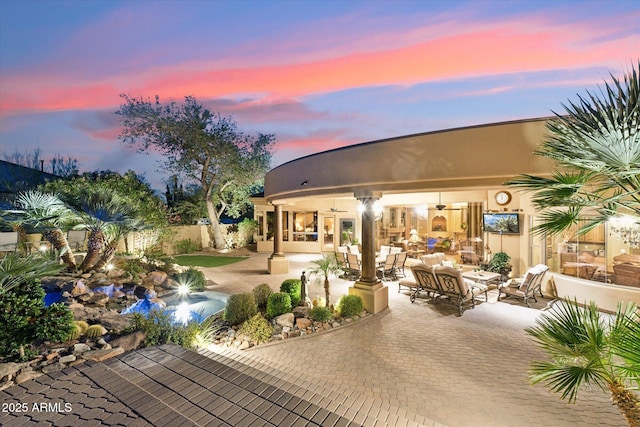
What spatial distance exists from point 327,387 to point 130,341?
354cm

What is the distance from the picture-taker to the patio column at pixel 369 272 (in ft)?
27.2

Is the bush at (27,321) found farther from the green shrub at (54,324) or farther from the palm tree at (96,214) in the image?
the palm tree at (96,214)

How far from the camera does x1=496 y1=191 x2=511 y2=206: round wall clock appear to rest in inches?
462

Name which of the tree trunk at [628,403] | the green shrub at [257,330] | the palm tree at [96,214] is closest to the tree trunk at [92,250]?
the palm tree at [96,214]

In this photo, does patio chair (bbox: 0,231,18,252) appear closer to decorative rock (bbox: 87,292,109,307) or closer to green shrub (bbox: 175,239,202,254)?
decorative rock (bbox: 87,292,109,307)

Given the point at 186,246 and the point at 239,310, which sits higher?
the point at 186,246

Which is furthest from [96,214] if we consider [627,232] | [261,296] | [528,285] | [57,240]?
[627,232]

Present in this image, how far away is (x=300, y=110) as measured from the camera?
29422 mm

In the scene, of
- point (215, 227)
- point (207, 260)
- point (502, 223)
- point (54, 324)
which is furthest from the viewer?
point (215, 227)

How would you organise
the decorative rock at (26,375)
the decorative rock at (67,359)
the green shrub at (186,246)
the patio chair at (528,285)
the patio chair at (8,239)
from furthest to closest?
the green shrub at (186,246)
the patio chair at (8,239)
the patio chair at (528,285)
the decorative rock at (67,359)
the decorative rock at (26,375)

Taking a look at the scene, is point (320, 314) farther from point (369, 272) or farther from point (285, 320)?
point (369, 272)

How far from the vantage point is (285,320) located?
744cm

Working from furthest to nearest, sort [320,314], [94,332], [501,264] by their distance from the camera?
[501,264] → [320,314] → [94,332]

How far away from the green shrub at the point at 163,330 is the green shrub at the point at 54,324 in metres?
1.02
